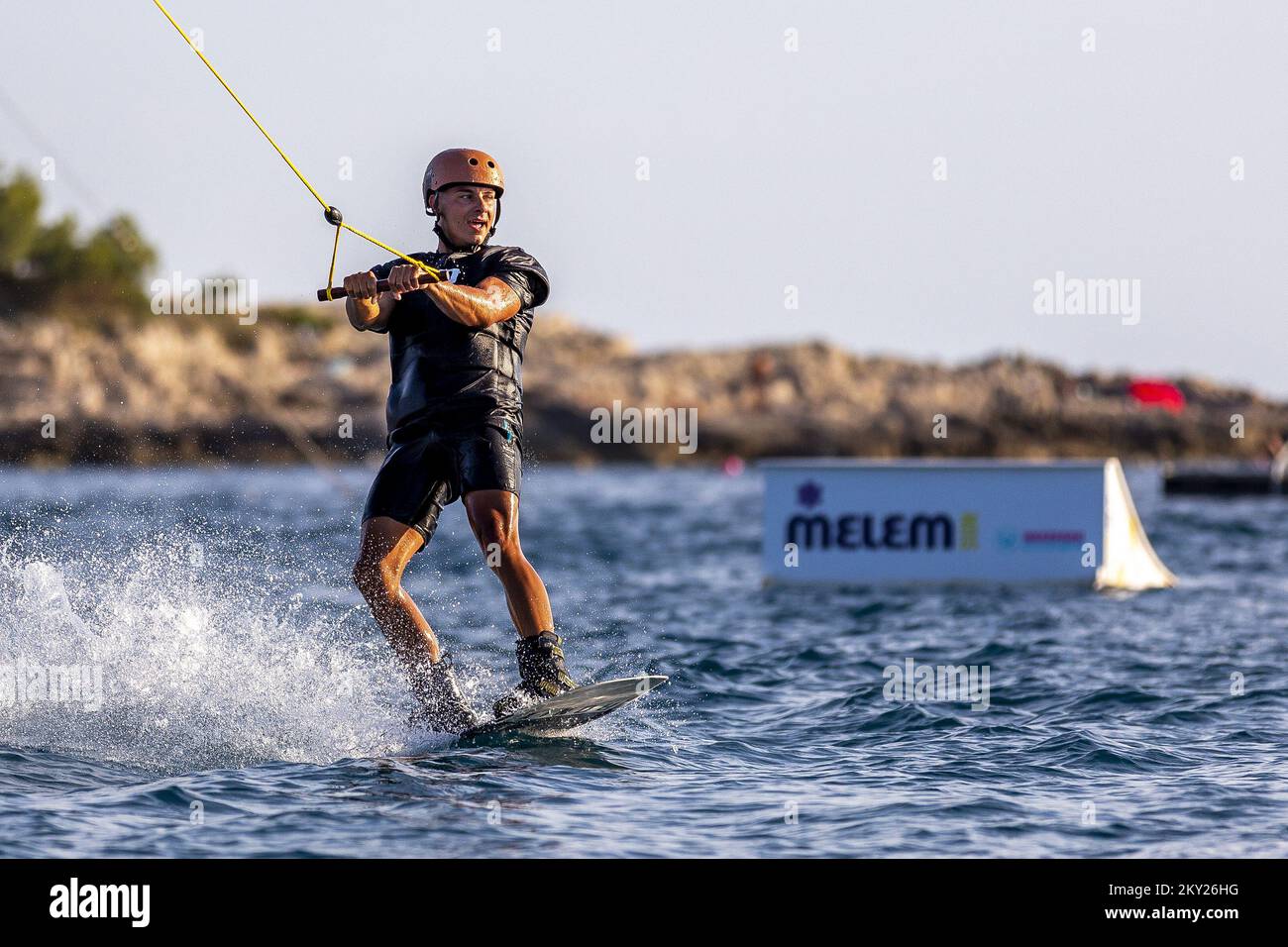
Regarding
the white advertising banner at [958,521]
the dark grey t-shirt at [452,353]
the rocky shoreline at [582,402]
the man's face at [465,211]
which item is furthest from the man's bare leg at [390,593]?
the rocky shoreline at [582,402]

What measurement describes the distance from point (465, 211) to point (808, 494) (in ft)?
28.7

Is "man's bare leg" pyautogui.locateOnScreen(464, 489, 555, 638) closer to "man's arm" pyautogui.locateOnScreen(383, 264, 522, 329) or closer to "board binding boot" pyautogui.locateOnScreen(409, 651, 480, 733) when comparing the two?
"board binding boot" pyautogui.locateOnScreen(409, 651, 480, 733)

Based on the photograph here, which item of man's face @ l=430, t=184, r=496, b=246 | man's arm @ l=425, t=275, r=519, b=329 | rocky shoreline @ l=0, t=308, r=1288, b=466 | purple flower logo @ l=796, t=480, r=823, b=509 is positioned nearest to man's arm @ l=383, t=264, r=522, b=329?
man's arm @ l=425, t=275, r=519, b=329

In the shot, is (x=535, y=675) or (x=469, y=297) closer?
(x=469, y=297)

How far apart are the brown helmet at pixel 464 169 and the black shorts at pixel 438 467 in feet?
3.33

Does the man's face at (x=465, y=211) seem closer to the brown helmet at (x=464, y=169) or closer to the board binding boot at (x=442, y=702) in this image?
the brown helmet at (x=464, y=169)

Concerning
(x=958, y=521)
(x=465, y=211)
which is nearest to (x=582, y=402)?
(x=958, y=521)

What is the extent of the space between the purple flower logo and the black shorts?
859 cm

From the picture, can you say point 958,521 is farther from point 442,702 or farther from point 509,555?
point 442,702

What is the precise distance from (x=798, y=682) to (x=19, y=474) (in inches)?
1876

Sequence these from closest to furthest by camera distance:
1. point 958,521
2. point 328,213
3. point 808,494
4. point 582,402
→ point 328,213, point 958,521, point 808,494, point 582,402

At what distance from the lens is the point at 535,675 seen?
24.8 feet

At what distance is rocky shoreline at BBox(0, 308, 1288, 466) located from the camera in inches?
2557

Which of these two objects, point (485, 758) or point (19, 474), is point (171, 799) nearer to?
point (485, 758)
